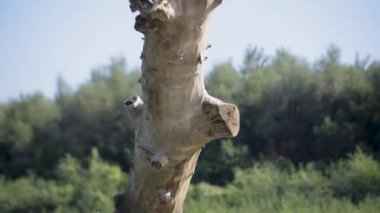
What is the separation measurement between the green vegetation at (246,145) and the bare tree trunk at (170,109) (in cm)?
1321

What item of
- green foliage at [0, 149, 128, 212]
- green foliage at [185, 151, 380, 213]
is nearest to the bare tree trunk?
green foliage at [185, 151, 380, 213]

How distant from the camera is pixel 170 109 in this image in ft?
5.11

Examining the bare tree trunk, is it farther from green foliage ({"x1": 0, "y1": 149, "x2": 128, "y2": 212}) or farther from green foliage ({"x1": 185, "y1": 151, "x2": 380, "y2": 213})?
green foliage ({"x1": 0, "y1": 149, "x2": 128, "y2": 212})

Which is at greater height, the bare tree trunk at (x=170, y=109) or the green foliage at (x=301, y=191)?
the bare tree trunk at (x=170, y=109)

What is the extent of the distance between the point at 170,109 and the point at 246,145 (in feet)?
62.7

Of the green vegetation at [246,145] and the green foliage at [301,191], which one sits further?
the green vegetation at [246,145]

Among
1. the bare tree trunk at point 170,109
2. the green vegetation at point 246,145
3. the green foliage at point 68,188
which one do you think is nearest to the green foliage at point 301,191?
the green vegetation at point 246,145

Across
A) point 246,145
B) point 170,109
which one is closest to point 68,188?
point 246,145

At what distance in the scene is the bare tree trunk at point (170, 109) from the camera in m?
1.44

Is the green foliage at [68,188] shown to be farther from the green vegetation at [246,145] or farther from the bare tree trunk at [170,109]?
the bare tree trunk at [170,109]

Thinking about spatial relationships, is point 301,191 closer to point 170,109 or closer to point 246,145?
point 246,145

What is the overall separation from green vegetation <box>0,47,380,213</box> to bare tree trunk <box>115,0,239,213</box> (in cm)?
1321

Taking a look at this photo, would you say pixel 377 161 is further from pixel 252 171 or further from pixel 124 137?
pixel 124 137

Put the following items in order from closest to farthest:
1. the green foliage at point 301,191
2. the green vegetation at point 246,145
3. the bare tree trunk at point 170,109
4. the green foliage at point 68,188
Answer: the bare tree trunk at point 170,109, the green foliage at point 301,191, the green vegetation at point 246,145, the green foliage at point 68,188
